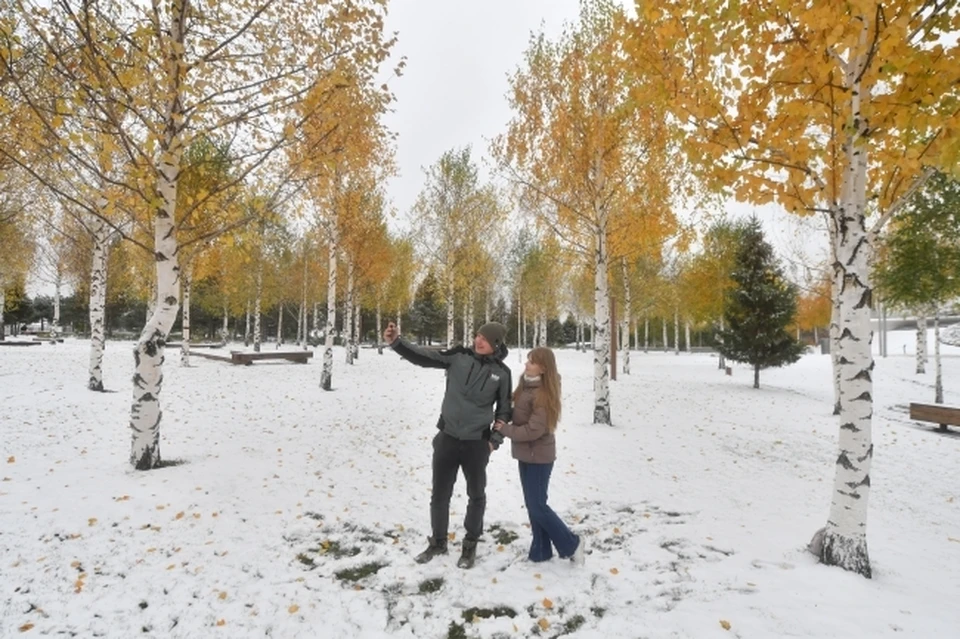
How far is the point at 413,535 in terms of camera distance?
4625 millimetres

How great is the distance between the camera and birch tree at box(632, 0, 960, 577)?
3586mm

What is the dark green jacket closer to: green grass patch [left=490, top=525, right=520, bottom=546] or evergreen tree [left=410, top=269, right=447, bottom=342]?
green grass patch [left=490, top=525, right=520, bottom=546]

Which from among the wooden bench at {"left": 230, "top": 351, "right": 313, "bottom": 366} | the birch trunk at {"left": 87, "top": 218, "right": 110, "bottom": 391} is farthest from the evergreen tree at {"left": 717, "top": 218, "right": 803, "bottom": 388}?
the birch trunk at {"left": 87, "top": 218, "right": 110, "bottom": 391}

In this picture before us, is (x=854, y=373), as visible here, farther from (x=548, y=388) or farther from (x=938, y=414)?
(x=938, y=414)

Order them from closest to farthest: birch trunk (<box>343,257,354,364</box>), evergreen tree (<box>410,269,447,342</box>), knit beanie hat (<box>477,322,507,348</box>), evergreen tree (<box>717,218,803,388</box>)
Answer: knit beanie hat (<box>477,322,507,348</box>), evergreen tree (<box>717,218,803,388</box>), birch trunk (<box>343,257,354,364</box>), evergreen tree (<box>410,269,447,342</box>)

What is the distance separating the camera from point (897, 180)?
14.4 ft

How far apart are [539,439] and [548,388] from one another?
443 millimetres

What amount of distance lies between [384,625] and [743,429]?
916 cm

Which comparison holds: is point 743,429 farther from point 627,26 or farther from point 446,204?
point 446,204

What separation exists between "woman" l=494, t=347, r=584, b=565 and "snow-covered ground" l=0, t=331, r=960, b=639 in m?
0.32

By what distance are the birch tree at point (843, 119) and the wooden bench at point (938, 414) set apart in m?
9.22

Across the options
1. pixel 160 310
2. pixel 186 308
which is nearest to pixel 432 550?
pixel 160 310

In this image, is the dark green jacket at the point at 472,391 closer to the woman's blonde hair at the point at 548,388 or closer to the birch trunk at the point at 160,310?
the woman's blonde hair at the point at 548,388

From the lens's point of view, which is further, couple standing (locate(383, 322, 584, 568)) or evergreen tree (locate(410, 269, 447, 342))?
evergreen tree (locate(410, 269, 447, 342))
